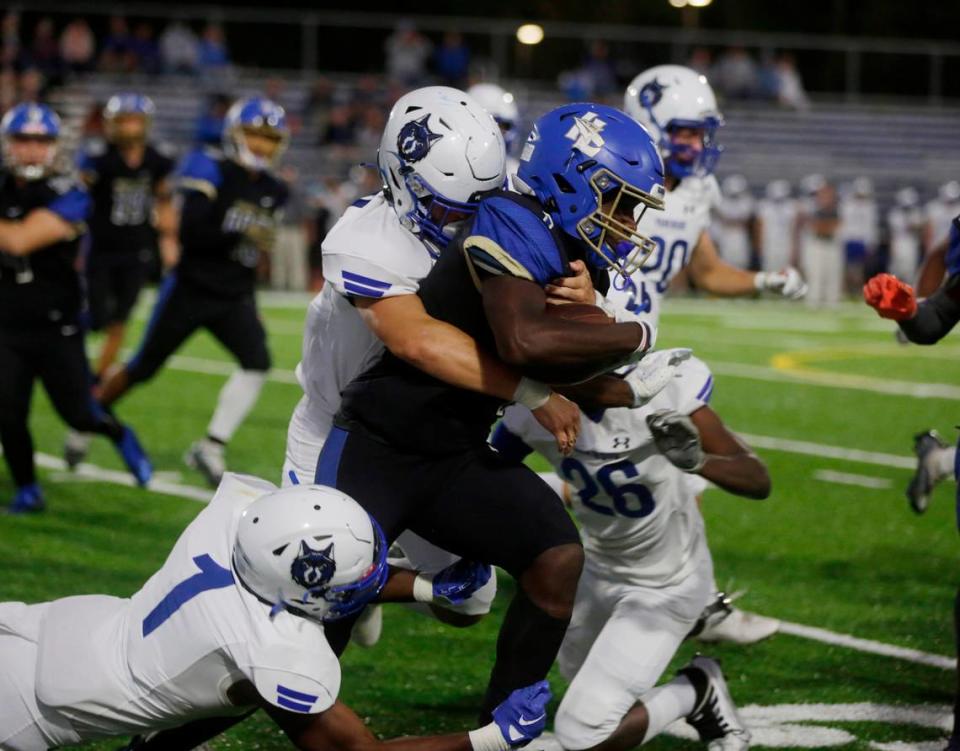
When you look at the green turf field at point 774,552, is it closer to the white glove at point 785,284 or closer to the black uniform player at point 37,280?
the black uniform player at point 37,280

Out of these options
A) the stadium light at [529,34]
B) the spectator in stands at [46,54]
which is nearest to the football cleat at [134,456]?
the spectator in stands at [46,54]

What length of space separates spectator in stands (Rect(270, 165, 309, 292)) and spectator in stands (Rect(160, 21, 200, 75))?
9.71 ft

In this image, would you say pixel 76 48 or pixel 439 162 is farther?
pixel 76 48

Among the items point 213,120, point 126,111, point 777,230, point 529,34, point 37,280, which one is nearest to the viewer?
point 37,280

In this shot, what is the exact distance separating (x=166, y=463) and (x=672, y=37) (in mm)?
19343

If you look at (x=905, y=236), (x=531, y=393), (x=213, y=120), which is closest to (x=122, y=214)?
(x=531, y=393)

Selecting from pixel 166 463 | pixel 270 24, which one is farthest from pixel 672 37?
pixel 166 463

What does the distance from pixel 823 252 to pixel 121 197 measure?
41.9ft

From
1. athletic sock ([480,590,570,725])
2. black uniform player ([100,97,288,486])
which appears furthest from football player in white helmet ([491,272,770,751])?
black uniform player ([100,97,288,486])

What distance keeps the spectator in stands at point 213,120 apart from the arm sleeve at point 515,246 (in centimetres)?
1642

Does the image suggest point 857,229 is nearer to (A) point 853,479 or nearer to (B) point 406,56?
(B) point 406,56

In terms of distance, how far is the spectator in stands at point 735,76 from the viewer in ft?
84.3

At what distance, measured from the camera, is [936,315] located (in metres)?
4.43

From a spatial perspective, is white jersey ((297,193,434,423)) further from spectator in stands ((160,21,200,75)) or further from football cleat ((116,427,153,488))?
spectator in stands ((160,21,200,75))
